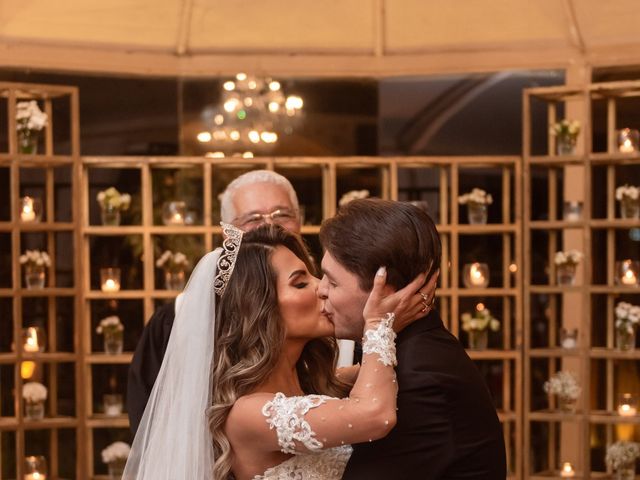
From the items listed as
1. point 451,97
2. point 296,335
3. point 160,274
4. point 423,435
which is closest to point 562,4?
point 451,97

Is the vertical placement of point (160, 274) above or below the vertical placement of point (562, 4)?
below

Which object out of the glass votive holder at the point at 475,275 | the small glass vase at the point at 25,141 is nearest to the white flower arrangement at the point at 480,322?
the glass votive holder at the point at 475,275

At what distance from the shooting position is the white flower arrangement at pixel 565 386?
540 centimetres

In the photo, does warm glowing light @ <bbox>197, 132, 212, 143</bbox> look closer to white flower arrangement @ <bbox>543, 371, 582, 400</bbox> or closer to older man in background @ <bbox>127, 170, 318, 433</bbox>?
white flower arrangement @ <bbox>543, 371, 582, 400</bbox>

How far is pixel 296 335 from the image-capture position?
2.56 m

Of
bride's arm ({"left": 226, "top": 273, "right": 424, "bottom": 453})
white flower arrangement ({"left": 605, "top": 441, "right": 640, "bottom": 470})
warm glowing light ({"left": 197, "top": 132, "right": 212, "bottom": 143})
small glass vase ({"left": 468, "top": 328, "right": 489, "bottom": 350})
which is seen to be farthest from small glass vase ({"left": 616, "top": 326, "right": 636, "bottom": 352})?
bride's arm ({"left": 226, "top": 273, "right": 424, "bottom": 453})

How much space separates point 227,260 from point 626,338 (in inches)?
135

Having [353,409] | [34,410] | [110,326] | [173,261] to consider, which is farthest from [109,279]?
[353,409]

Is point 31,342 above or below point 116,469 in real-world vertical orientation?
above

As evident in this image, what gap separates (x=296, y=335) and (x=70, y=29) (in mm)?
4147

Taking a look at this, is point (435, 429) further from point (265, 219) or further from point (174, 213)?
point (174, 213)

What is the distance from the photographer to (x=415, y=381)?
6.97ft

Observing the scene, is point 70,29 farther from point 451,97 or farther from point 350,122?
point 451,97

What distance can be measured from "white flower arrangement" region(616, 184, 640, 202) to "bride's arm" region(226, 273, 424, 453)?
11.8ft
